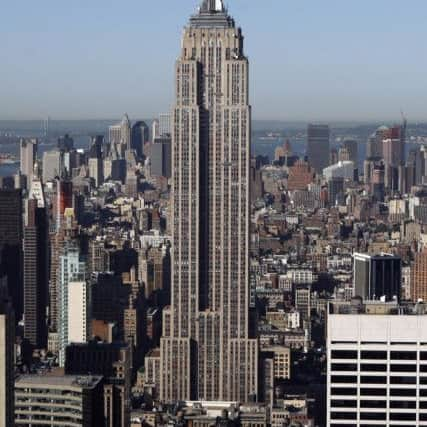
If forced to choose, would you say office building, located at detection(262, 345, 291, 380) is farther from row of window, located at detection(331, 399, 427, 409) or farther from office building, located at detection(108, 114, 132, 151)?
row of window, located at detection(331, 399, 427, 409)

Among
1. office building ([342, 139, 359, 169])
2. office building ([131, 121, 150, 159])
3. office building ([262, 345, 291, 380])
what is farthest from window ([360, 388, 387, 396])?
office building ([342, 139, 359, 169])

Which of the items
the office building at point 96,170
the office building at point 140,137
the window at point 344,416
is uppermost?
the office building at point 140,137

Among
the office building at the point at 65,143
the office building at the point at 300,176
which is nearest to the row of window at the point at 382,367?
the office building at the point at 65,143

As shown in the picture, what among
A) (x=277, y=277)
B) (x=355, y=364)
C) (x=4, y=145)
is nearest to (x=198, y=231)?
(x=4, y=145)

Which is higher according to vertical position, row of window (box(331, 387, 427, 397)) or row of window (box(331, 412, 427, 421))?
row of window (box(331, 387, 427, 397))

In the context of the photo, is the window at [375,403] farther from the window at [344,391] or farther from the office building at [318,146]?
Result: the office building at [318,146]

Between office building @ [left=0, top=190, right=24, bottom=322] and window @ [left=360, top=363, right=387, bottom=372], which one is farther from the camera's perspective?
office building @ [left=0, top=190, right=24, bottom=322]

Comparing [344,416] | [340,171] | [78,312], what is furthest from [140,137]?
[344,416]

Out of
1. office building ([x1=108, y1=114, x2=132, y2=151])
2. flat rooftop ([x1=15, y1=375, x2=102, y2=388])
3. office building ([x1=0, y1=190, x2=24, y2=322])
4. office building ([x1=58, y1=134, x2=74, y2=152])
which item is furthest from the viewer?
office building ([x1=108, y1=114, x2=132, y2=151])
